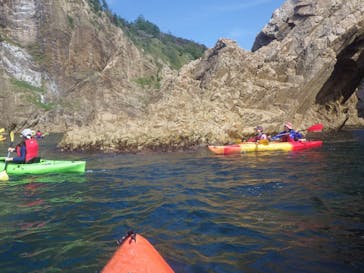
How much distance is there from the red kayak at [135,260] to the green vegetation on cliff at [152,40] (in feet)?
226

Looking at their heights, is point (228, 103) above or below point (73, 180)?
above

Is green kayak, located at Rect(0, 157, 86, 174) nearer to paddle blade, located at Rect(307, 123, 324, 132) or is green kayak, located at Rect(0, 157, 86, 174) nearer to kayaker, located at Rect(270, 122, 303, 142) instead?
kayaker, located at Rect(270, 122, 303, 142)

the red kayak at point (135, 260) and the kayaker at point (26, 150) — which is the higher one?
the kayaker at point (26, 150)

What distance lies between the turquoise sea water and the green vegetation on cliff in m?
63.3

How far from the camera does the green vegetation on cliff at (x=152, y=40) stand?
79.0m

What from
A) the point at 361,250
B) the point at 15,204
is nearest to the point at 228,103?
the point at 15,204

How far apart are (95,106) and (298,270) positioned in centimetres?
5065

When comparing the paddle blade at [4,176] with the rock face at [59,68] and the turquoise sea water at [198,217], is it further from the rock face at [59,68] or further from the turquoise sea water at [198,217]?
the rock face at [59,68]

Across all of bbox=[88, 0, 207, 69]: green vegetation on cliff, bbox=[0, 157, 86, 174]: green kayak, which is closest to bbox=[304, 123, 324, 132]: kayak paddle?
bbox=[0, 157, 86, 174]: green kayak

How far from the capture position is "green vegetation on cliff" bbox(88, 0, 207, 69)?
259ft

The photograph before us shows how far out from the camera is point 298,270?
4.68 meters

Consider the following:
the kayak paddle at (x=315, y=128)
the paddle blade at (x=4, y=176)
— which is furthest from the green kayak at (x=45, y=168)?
the kayak paddle at (x=315, y=128)

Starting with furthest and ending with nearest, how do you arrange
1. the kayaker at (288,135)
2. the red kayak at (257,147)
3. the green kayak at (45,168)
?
the kayaker at (288,135) < the red kayak at (257,147) < the green kayak at (45,168)

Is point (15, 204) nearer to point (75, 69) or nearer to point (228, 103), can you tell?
point (228, 103)
